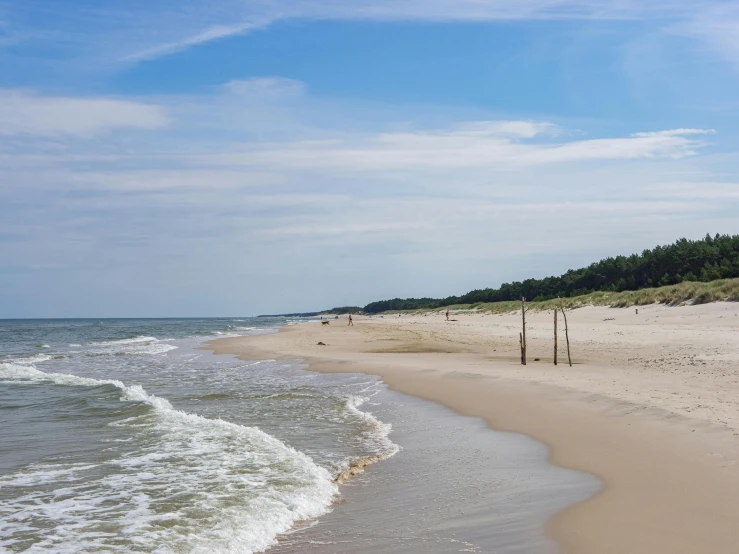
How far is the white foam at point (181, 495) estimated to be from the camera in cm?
648

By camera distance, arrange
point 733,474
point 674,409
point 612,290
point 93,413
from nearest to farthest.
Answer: point 733,474 < point 674,409 < point 93,413 < point 612,290

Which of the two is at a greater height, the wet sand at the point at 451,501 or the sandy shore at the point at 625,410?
the sandy shore at the point at 625,410

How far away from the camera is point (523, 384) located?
15.8 metres

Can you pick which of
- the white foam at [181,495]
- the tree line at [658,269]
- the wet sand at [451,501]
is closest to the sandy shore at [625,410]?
the wet sand at [451,501]

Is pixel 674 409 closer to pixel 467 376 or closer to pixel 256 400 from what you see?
pixel 467 376

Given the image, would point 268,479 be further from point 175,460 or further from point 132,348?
point 132,348

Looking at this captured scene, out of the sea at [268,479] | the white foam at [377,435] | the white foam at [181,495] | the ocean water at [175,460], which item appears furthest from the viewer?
the white foam at [377,435]

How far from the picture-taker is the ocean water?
6.71 metres

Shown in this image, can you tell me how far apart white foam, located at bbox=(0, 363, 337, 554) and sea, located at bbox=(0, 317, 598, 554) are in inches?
1.0

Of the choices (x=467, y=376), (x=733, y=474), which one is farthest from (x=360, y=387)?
(x=733, y=474)

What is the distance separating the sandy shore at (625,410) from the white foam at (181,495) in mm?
3079

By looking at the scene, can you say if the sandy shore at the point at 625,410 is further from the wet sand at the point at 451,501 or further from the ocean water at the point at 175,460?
the ocean water at the point at 175,460

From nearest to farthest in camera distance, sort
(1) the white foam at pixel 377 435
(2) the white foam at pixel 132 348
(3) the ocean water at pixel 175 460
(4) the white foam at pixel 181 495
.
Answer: (4) the white foam at pixel 181 495
(3) the ocean water at pixel 175 460
(1) the white foam at pixel 377 435
(2) the white foam at pixel 132 348

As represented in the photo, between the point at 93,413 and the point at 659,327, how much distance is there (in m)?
24.8
